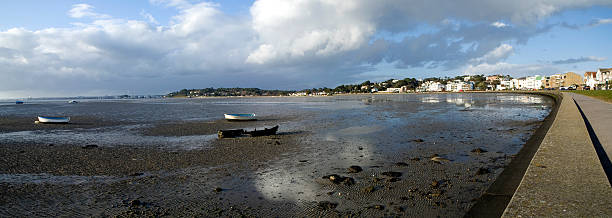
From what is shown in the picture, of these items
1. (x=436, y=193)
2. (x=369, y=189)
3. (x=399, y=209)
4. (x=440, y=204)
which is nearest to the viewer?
(x=399, y=209)

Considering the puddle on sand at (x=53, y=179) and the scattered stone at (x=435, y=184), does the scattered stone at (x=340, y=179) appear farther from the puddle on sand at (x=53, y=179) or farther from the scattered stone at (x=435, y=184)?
the puddle on sand at (x=53, y=179)

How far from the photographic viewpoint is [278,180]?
10.1m

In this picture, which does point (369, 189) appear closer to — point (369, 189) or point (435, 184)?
point (369, 189)

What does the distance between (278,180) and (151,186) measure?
3.82 metres

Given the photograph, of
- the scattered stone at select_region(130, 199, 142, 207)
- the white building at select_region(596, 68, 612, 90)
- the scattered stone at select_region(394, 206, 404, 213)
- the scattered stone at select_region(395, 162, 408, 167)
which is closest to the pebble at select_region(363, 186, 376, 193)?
the scattered stone at select_region(394, 206, 404, 213)

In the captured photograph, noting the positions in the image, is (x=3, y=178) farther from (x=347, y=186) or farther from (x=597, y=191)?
(x=597, y=191)

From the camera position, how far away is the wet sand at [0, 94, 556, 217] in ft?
25.2

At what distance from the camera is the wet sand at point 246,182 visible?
7695 mm

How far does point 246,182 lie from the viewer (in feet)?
32.7

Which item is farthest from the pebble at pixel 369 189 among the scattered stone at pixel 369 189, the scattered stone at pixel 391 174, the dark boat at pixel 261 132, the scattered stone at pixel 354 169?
the dark boat at pixel 261 132

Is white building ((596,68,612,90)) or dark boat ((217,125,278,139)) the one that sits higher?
white building ((596,68,612,90))

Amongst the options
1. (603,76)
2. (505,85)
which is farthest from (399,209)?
(505,85)

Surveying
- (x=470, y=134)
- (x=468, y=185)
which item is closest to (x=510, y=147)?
(x=470, y=134)

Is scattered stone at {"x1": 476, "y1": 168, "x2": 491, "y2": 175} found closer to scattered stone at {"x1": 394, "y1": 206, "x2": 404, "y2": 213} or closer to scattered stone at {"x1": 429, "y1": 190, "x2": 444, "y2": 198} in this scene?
scattered stone at {"x1": 429, "y1": 190, "x2": 444, "y2": 198}
